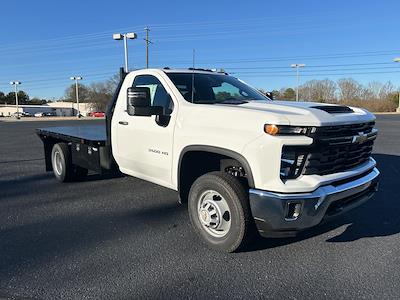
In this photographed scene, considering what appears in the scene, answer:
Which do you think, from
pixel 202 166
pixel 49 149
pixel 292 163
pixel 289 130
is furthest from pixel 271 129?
pixel 49 149

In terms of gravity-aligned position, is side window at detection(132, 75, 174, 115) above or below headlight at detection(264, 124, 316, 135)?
above

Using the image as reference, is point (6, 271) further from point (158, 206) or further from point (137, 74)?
point (137, 74)

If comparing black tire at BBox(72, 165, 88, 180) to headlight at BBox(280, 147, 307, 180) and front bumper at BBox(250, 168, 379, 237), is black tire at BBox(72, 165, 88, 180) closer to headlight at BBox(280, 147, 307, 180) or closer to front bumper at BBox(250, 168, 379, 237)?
front bumper at BBox(250, 168, 379, 237)

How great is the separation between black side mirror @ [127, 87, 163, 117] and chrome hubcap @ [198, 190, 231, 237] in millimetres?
1225

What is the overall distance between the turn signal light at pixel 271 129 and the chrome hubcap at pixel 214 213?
90 cm

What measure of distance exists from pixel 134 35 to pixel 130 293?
29.3m

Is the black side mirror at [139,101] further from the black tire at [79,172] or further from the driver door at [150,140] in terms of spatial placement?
the black tire at [79,172]

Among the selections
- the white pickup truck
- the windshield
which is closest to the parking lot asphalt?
the white pickup truck

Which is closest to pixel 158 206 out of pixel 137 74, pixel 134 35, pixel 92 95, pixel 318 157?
pixel 137 74

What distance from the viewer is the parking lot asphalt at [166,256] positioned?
11.2 feet

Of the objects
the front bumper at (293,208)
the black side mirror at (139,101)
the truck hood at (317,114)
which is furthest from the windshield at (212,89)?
the front bumper at (293,208)

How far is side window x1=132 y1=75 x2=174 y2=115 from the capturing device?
5.00m

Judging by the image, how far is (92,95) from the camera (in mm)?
114375

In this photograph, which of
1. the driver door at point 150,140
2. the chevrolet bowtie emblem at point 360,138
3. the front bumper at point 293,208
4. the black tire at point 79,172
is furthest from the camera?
the black tire at point 79,172
